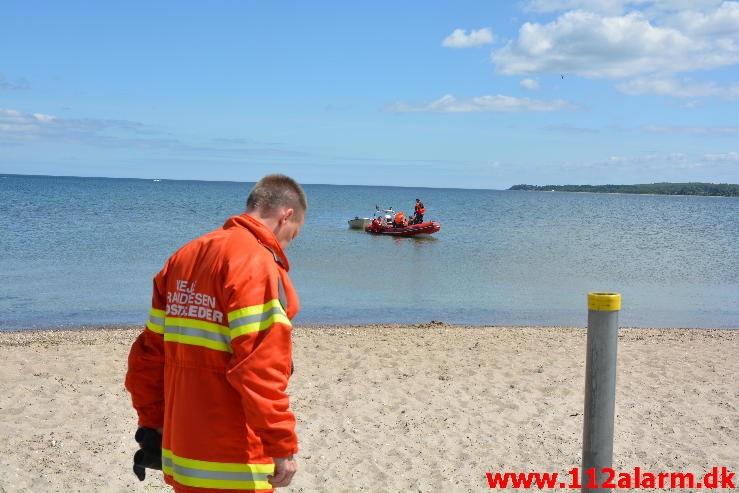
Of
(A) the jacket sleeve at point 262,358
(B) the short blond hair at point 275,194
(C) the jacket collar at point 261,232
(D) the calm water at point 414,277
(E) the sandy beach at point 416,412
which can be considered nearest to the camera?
(A) the jacket sleeve at point 262,358

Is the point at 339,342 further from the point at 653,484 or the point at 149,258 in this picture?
the point at 149,258

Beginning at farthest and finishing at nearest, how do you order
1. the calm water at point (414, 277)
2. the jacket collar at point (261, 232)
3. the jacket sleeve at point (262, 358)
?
the calm water at point (414, 277)
the jacket collar at point (261, 232)
the jacket sleeve at point (262, 358)

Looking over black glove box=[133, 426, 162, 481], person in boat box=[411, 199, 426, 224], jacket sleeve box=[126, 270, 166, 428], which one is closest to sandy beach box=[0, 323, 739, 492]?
black glove box=[133, 426, 162, 481]

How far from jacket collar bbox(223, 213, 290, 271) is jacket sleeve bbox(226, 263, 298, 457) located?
18 centimetres

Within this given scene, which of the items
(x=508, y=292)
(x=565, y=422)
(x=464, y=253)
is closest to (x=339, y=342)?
(x=565, y=422)

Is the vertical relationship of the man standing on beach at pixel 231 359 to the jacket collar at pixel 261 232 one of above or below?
below

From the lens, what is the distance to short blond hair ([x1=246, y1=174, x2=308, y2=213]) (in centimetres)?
275

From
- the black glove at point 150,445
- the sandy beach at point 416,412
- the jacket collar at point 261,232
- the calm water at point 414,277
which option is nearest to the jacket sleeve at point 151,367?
the black glove at point 150,445

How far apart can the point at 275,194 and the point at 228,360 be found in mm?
658

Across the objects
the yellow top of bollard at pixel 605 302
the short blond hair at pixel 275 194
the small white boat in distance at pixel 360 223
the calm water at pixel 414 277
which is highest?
the short blond hair at pixel 275 194

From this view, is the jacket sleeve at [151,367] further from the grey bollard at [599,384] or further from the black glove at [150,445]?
the grey bollard at [599,384]

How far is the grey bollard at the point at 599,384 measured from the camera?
2.98 metres

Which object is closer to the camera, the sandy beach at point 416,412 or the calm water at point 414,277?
the sandy beach at point 416,412

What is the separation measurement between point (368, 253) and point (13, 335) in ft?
62.3
